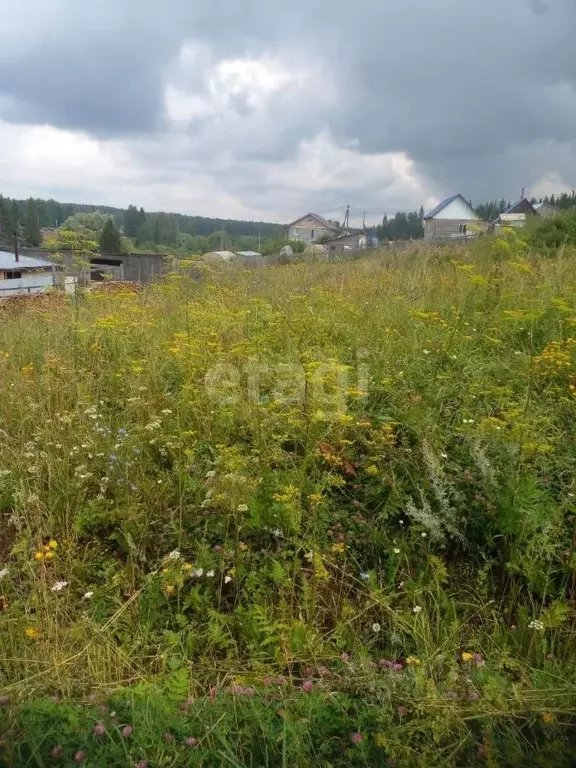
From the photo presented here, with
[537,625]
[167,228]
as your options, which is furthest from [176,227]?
[537,625]

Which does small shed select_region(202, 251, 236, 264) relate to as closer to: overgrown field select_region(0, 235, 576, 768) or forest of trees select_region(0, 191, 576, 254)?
forest of trees select_region(0, 191, 576, 254)

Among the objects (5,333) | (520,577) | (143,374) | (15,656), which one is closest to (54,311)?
(5,333)

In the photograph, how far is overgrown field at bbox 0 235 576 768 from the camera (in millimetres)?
1355

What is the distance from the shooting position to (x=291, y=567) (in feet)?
6.56

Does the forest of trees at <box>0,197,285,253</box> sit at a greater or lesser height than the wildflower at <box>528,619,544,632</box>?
greater

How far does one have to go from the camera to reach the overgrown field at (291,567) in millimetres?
1355

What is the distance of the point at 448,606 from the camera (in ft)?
6.11

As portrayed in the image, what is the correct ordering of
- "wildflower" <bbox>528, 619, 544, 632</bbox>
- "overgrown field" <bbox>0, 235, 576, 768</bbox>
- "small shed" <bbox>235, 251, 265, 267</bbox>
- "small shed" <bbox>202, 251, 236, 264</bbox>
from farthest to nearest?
"small shed" <bbox>235, 251, 265, 267</bbox>
"small shed" <bbox>202, 251, 236, 264</bbox>
"wildflower" <bbox>528, 619, 544, 632</bbox>
"overgrown field" <bbox>0, 235, 576, 768</bbox>

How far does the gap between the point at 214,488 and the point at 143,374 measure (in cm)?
166

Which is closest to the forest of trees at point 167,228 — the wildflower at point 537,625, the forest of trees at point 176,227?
the forest of trees at point 176,227

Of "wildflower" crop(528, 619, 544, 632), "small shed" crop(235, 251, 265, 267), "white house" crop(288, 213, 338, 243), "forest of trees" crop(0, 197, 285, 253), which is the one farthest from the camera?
"white house" crop(288, 213, 338, 243)

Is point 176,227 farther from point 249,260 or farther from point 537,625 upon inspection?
point 249,260

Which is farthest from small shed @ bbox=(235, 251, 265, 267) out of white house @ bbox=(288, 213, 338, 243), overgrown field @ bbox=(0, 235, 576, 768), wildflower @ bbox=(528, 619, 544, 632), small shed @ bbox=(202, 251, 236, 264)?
white house @ bbox=(288, 213, 338, 243)

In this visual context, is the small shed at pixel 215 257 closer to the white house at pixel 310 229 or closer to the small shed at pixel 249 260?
the small shed at pixel 249 260
